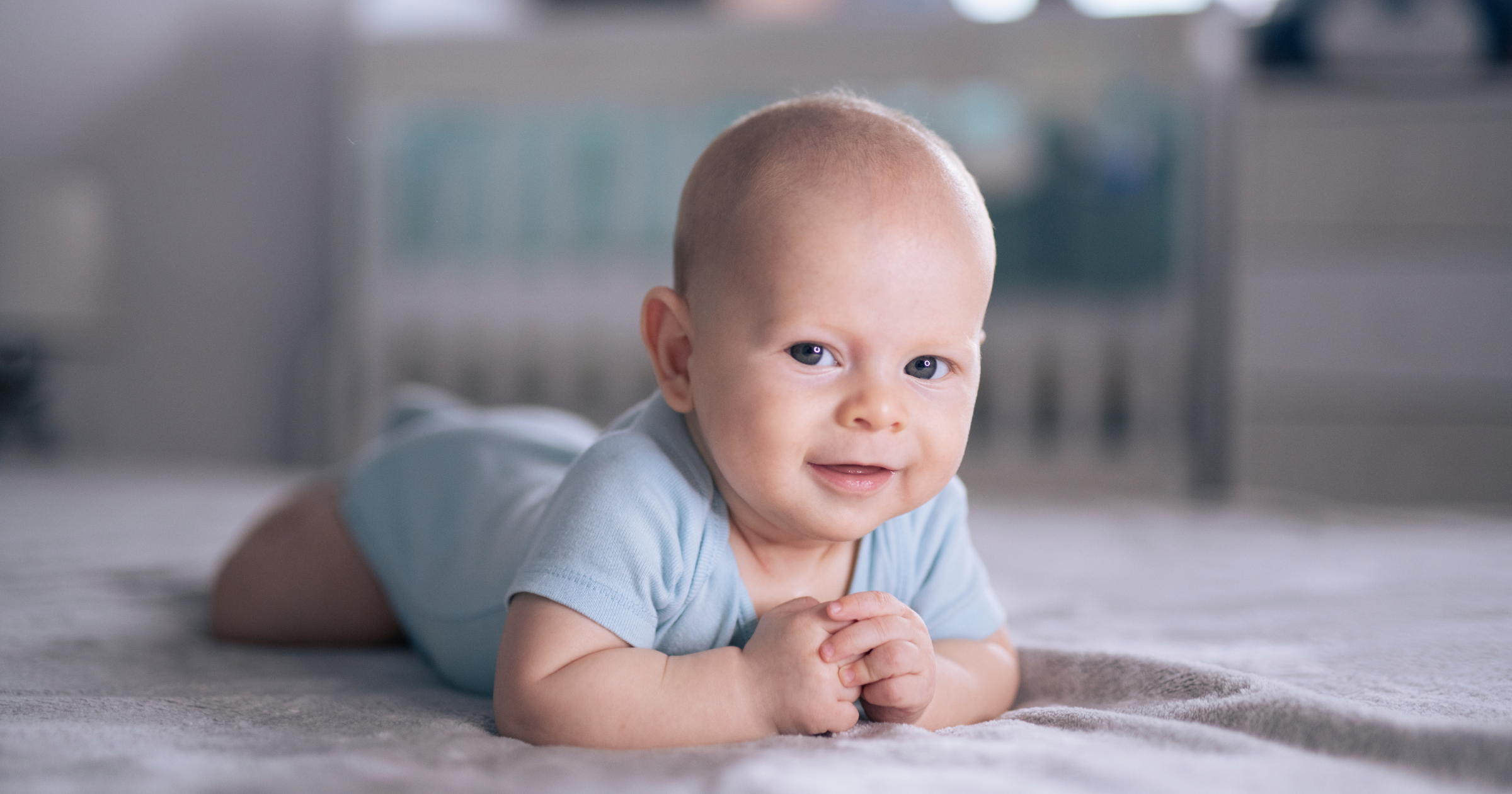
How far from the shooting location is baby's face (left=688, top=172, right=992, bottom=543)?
0.58 metres

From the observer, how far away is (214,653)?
34.3 inches

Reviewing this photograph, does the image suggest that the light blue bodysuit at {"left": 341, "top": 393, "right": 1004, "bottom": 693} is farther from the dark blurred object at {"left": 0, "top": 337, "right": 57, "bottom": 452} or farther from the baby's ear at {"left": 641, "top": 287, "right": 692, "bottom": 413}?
the dark blurred object at {"left": 0, "top": 337, "right": 57, "bottom": 452}

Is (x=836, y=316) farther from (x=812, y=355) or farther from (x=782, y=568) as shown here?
(x=782, y=568)

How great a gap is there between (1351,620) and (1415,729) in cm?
47

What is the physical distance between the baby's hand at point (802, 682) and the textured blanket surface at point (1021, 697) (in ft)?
0.05

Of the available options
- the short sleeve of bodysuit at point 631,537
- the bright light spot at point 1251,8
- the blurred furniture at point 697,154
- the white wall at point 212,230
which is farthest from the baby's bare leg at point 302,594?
the white wall at point 212,230

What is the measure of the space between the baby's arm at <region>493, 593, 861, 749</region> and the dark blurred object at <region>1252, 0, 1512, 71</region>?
2.25 m

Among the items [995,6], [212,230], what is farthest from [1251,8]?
[212,230]

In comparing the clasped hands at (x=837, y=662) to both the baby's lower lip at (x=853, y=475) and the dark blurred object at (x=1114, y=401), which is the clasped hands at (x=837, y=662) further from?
the dark blurred object at (x=1114, y=401)

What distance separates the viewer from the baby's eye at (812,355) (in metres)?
0.59

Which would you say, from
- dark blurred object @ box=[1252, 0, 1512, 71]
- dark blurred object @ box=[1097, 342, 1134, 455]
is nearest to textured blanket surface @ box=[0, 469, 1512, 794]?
dark blurred object @ box=[1097, 342, 1134, 455]

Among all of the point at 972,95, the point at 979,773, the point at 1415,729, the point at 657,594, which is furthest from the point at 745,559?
the point at 972,95

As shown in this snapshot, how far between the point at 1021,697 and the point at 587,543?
13.5 inches

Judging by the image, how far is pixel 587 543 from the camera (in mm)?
600
